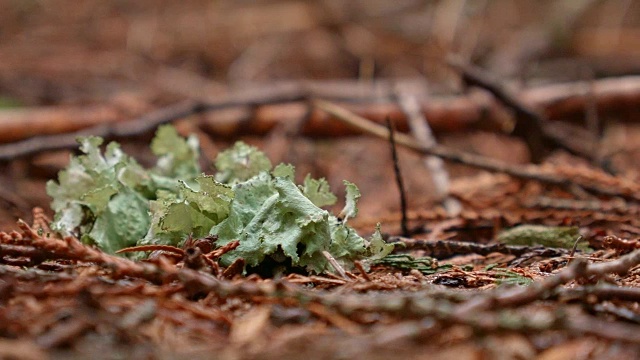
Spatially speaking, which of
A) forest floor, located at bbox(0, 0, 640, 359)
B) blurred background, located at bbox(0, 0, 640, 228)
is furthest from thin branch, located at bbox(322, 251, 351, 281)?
blurred background, located at bbox(0, 0, 640, 228)

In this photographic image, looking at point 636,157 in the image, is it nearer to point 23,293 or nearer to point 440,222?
point 440,222

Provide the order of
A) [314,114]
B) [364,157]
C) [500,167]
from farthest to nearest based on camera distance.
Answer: [364,157] → [314,114] → [500,167]

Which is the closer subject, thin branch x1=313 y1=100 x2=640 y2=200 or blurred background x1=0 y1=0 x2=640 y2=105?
thin branch x1=313 y1=100 x2=640 y2=200

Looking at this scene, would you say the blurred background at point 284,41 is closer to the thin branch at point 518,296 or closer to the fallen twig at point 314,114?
the fallen twig at point 314,114

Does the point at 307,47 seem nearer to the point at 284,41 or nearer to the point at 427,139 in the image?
the point at 284,41

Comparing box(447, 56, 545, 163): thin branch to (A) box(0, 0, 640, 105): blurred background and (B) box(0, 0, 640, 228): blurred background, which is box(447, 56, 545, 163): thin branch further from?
(A) box(0, 0, 640, 105): blurred background

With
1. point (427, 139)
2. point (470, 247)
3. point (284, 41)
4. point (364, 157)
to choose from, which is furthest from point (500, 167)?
point (284, 41)

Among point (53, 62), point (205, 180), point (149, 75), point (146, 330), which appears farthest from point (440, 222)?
point (53, 62)
